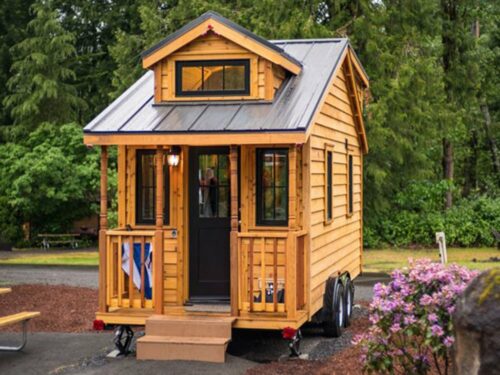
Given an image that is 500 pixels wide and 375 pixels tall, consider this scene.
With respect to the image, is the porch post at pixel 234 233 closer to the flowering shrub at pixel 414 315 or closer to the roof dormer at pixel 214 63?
the roof dormer at pixel 214 63

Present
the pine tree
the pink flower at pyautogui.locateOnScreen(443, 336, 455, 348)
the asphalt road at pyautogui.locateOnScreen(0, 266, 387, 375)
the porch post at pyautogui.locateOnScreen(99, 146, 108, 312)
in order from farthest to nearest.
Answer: the pine tree, the porch post at pyautogui.locateOnScreen(99, 146, 108, 312), the asphalt road at pyautogui.locateOnScreen(0, 266, 387, 375), the pink flower at pyautogui.locateOnScreen(443, 336, 455, 348)

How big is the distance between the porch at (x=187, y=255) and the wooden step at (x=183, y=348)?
16.1 inches

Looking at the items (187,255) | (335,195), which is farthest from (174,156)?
(335,195)

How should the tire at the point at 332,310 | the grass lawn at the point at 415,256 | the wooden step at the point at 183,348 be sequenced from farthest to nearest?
the grass lawn at the point at 415,256 → the tire at the point at 332,310 → the wooden step at the point at 183,348

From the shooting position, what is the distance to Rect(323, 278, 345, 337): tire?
11055 millimetres

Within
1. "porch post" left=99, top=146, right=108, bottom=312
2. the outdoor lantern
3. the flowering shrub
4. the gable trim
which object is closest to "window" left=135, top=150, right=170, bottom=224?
the outdoor lantern

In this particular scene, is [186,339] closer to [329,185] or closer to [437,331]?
[437,331]

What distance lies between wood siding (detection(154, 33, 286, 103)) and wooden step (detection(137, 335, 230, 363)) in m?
3.20

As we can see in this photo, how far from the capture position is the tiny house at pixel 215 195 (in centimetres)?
945

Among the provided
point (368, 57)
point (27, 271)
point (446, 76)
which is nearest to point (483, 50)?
point (446, 76)

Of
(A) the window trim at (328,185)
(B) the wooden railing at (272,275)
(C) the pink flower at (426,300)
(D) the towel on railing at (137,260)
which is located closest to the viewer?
(C) the pink flower at (426,300)

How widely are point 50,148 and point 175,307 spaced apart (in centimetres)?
1925

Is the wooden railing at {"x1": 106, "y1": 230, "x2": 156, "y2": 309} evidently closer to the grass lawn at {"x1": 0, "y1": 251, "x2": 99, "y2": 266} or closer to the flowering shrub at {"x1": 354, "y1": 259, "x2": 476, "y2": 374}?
the flowering shrub at {"x1": 354, "y1": 259, "x2": 476, "y2": 374}

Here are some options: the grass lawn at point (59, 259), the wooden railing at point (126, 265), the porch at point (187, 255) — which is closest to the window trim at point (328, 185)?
Answer: the porch at point (187, 255)
